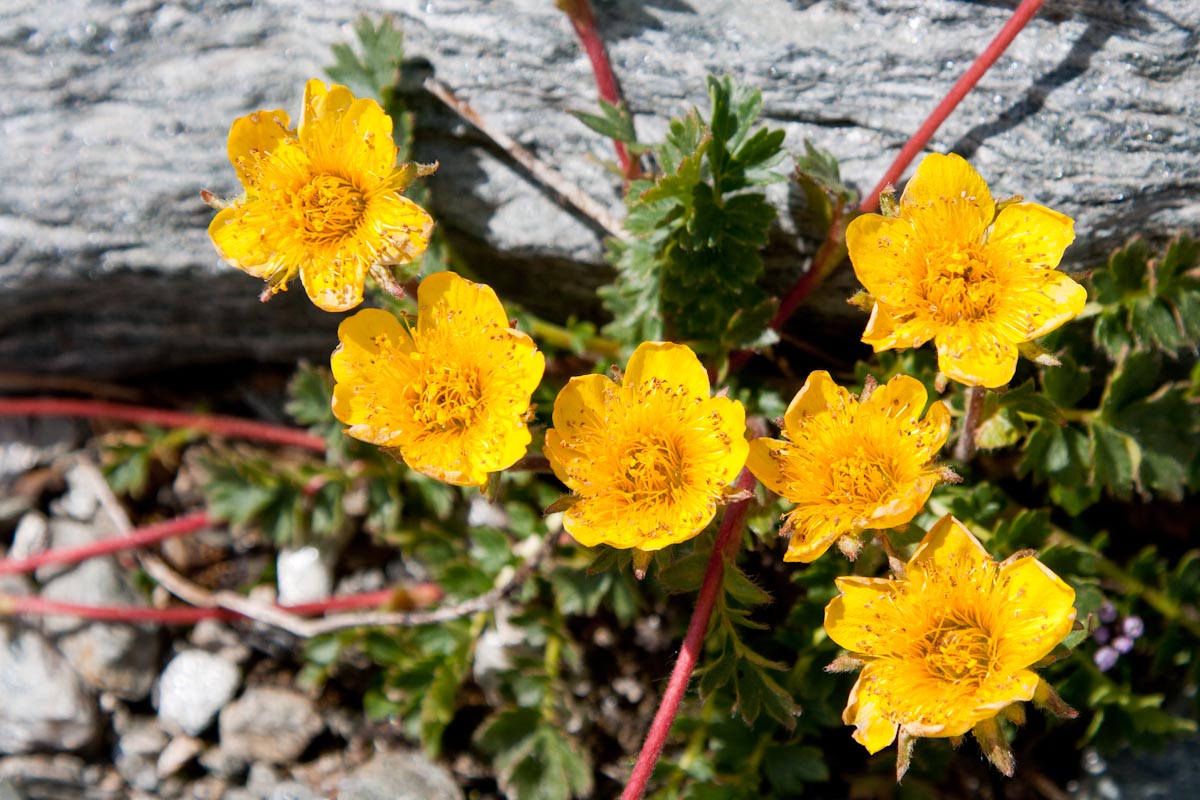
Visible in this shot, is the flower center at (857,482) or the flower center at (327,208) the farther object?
the flower center at (327,208)

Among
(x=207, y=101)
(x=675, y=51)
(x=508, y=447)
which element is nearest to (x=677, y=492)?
(x=508, y=447)

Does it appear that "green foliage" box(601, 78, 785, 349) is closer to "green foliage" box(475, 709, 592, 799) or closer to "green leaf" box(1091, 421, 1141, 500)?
"green leaf" box(1091, 421, 1141, 500)

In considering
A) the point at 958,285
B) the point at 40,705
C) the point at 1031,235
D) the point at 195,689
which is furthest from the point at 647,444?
the point at 40,705

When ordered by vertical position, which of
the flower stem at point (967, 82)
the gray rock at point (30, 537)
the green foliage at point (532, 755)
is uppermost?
the flower stem at point (967, 82)

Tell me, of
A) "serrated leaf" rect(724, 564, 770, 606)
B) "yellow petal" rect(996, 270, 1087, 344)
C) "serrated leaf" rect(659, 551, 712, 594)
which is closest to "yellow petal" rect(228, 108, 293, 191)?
"serrated leaf" rect(659, 551, 712, 594)

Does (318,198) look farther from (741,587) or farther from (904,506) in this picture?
(904,506)

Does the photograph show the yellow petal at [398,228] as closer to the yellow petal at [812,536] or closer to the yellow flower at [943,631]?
the yellow petal at [812,536]

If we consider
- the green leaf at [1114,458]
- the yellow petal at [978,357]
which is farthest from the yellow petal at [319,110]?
the green leaf at [1114,458]
